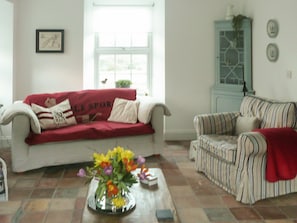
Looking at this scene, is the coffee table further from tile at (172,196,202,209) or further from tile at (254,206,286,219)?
tile at (254,206,286,219)

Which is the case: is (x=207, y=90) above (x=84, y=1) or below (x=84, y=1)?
below

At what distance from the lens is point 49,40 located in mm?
5078

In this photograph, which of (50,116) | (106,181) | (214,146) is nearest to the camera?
(106,181)

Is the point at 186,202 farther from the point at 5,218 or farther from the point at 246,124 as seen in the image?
the point at 5,218

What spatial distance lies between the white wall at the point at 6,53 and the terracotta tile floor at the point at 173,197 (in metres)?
1.55

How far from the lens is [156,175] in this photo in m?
2.58

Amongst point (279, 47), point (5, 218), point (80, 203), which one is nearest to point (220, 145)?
point (80, 203)

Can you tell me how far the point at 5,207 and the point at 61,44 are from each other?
2.89 metres

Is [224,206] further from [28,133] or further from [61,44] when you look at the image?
[61,44]

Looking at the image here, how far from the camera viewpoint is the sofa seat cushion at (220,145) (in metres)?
3.07

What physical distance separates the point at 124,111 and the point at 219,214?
6.73ft

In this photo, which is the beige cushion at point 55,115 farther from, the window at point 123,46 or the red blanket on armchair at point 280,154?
the red blanket on armchair at point 280,154

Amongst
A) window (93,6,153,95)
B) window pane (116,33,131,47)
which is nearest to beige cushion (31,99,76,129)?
window (93,6,153,95)

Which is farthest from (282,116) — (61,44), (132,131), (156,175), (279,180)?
(61,44)
